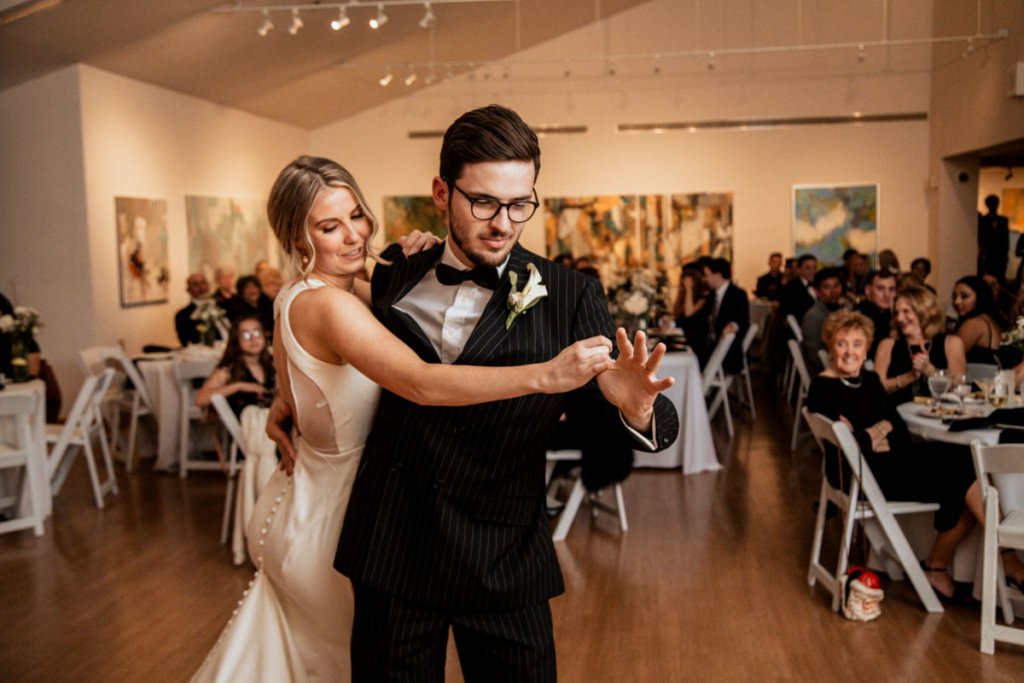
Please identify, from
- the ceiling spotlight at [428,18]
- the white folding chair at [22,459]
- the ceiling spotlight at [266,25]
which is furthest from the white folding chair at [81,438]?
the ceiling spotlight at [428,18]

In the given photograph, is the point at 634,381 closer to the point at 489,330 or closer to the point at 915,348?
the point at 489,330

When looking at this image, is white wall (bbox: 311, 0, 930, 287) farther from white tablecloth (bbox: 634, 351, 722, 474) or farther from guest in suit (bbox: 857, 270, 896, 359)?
white tablecloth (bbox: 634, 351, 722, 474)

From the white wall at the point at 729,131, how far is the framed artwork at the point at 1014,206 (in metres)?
3.52

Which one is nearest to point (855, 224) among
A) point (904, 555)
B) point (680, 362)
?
point (680, 362)

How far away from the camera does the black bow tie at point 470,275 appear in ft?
5.87

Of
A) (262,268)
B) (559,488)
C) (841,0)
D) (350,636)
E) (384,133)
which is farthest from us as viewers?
(384,133)

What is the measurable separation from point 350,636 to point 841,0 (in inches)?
581

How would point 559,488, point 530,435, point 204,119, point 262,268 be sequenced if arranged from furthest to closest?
point 204,119
point 262,268
point 559,488
point 530,435

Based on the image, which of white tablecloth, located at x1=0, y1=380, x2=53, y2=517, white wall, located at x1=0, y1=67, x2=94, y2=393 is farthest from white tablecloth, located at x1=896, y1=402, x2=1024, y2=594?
white wall, located at x1=0, y1=67, x2=94, y2=393

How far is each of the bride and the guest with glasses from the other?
14.7 ft

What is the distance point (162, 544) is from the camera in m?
6.02

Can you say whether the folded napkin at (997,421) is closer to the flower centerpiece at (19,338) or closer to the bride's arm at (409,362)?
the bride's arm at (409,362)

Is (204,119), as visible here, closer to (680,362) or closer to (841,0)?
(680,362)

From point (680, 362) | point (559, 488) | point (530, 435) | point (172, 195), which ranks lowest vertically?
point (559, 488)
